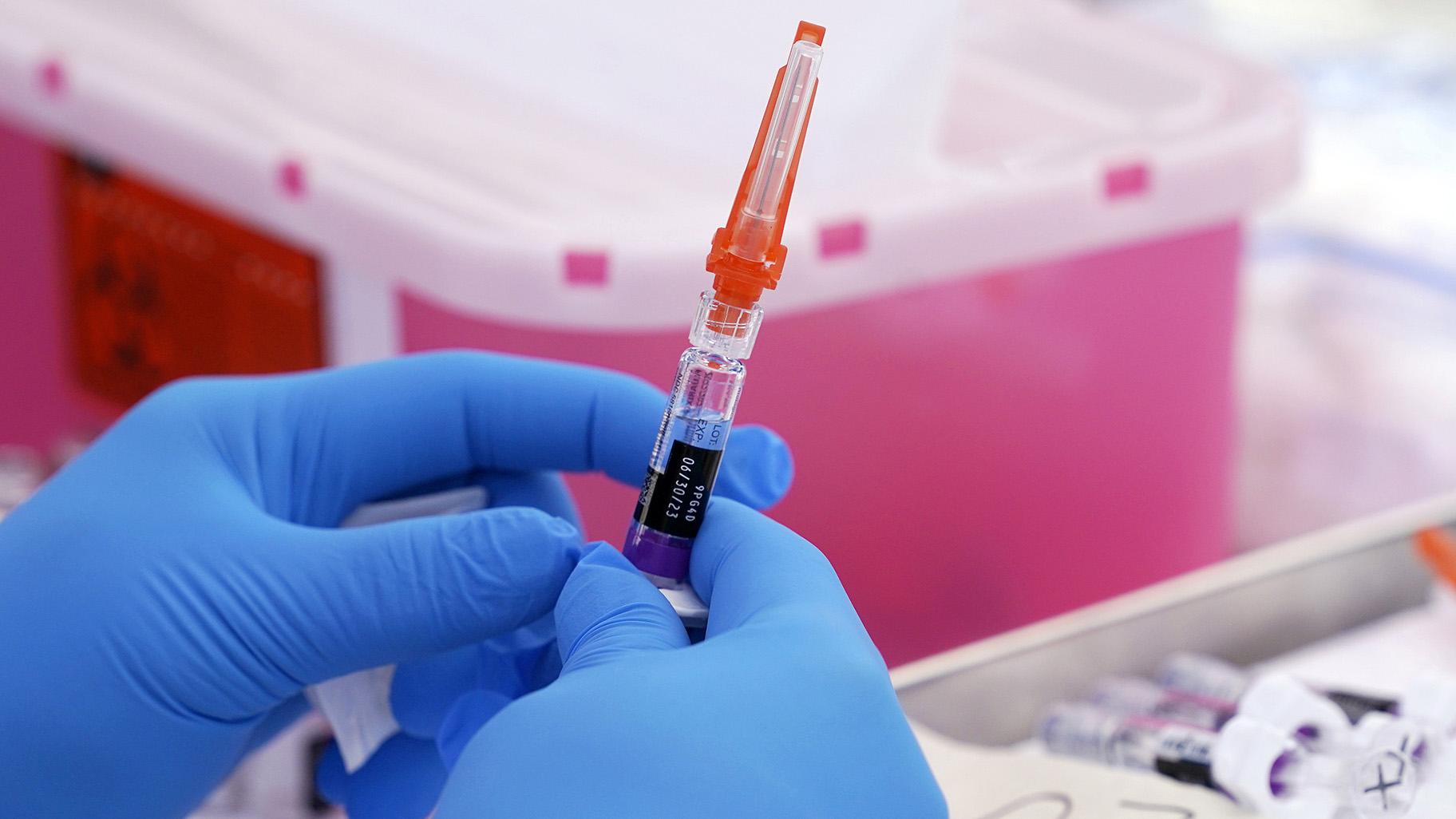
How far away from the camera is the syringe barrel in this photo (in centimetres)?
54

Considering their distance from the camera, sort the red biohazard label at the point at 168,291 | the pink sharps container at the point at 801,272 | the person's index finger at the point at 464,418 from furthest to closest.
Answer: the red biohazard label at the point at 168,291 < the pink sharps container at the point at 801,272 < the person's index finger at the point at 464,418

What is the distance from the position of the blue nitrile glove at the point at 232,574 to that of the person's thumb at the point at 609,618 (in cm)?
3

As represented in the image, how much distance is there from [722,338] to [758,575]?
9 cm

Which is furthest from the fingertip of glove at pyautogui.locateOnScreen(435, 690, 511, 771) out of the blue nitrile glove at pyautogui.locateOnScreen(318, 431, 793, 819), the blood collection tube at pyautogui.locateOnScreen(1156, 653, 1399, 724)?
the blood collection tube at pyautogui.locateOnScreen(1156, 653, 1399, 724)

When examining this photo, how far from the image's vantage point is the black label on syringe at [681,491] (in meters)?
0.55

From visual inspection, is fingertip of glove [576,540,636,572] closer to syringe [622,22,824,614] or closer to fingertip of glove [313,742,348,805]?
syringe [622,22,824,614]

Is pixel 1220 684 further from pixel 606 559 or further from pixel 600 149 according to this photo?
pixel 600 149

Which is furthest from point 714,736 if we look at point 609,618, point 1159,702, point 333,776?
point 1159,702

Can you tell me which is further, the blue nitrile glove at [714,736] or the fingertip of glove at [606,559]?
the fingertip of glove at [606,559]

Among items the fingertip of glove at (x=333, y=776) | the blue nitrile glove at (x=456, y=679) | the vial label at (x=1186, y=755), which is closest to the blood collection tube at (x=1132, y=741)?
the vial label at (x=1186, y=755)

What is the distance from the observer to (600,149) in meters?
1.14

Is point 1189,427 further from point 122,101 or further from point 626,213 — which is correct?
point 122,101

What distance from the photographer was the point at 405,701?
622 mm

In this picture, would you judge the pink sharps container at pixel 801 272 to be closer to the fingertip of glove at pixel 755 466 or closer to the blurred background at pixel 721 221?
the blurred background at pixel 721 221
